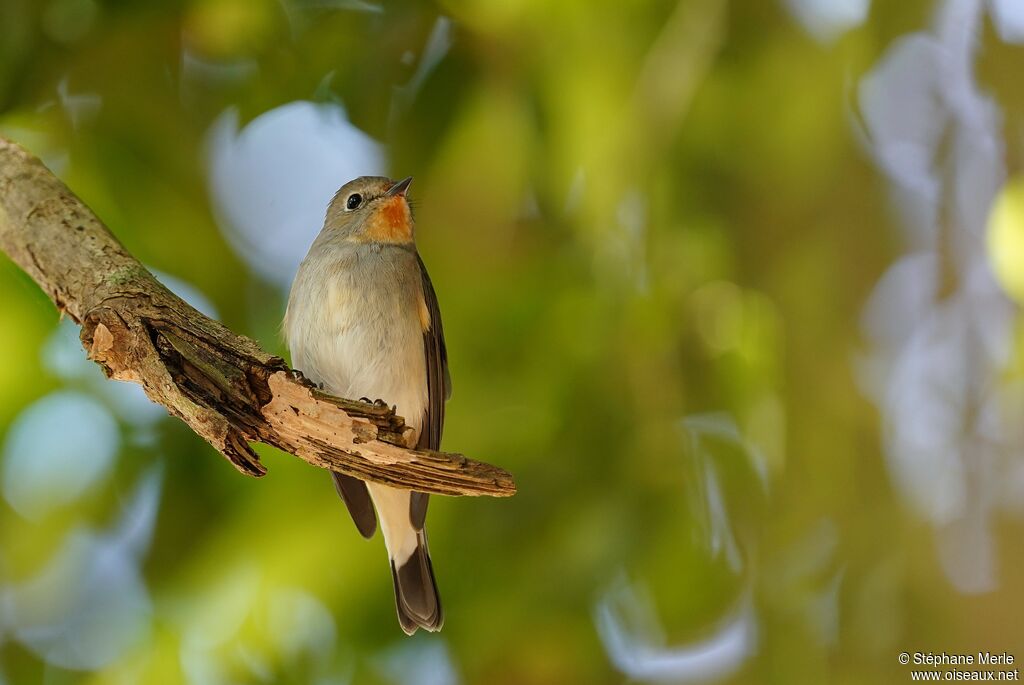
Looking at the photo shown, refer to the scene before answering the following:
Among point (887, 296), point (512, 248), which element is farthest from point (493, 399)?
point (887, 296)

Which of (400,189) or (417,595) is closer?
(417,595)

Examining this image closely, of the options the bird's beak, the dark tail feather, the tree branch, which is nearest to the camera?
the tree branch

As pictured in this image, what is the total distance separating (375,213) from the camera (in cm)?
348

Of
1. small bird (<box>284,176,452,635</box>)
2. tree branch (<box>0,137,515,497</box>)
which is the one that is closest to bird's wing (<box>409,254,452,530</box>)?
small bird (<box>284,176,452,635</box>)

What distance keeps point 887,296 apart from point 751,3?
1091mm

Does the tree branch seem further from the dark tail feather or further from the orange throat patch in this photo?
the orange throat patch

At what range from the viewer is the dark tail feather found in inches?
126

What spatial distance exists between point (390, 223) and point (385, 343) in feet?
→ 1.36

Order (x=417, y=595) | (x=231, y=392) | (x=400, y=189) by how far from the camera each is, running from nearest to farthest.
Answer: (x=231, y=392), (x=417, y=595), (x=400, y=189)

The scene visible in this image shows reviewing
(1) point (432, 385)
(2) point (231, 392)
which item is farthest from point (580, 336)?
(2) point (231, 392)

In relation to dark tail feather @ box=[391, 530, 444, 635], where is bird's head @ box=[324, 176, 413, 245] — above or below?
above

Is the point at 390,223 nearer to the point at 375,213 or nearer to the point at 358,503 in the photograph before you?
the point at 375,213

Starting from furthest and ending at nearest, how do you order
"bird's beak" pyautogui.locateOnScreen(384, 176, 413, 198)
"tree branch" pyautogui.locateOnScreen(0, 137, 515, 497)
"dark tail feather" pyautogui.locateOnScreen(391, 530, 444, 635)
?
"bird's beak" pyautogui.locateOnScreen(384, 176, 413, 198) < "dark tail feather" pyautogui.locateOnScreen(391, 530, 444, 635) < "tree branch" pyautogui.locateOnScreen(0, 137, 515, 497)

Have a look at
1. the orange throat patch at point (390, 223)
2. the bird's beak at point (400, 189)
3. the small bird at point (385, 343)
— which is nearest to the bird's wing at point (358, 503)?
the small bird at point (385, 343)
